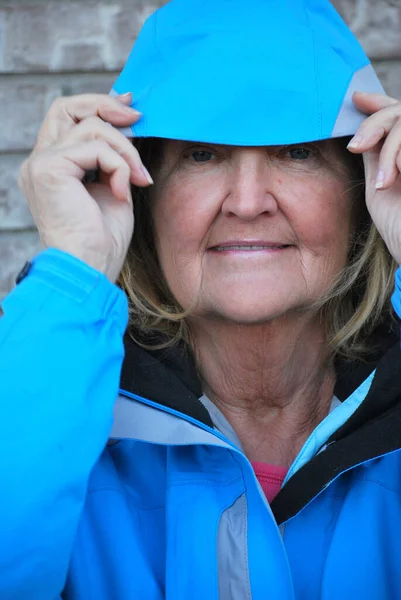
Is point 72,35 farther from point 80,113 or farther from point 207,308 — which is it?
point 207,308

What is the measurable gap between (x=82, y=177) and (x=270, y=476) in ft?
2.69

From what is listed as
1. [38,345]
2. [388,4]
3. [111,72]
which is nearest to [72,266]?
[38,345]

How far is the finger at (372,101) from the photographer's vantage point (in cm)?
189

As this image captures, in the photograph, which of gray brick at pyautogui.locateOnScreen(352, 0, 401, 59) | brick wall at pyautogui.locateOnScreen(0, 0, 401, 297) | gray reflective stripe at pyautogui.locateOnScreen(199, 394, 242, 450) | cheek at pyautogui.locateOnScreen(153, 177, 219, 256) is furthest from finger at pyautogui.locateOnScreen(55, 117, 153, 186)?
gray brick at pyautogui.locateOnScreen(352, 0, 401, 59)

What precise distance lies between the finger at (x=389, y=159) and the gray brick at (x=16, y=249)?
1.24 m

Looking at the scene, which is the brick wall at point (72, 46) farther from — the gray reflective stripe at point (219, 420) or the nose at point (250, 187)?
the gray reflective stripe at point (219, 420)

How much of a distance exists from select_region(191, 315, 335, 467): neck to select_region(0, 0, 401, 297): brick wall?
3.01ft

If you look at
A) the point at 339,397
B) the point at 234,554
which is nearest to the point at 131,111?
the point at 339,397

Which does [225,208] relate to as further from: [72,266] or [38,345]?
[38,345]

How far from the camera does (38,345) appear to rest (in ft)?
5.29

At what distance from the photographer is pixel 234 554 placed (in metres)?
1.80

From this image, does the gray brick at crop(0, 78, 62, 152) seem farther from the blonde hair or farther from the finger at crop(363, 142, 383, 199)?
the finger at crop(363, 142, 383, 199)

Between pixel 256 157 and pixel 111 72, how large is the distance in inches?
35.0

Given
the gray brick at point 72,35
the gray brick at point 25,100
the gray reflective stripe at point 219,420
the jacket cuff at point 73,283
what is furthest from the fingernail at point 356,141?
the gray brick at point 25,100
